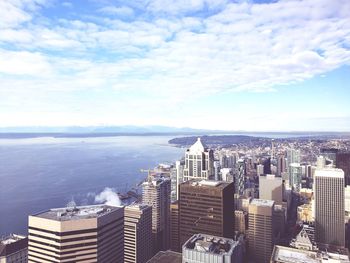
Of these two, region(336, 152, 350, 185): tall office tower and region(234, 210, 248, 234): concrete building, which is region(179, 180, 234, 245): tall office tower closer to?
region(234, 210, 248, 234): concrete building

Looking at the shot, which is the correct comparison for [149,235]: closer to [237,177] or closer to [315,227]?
[315,227]

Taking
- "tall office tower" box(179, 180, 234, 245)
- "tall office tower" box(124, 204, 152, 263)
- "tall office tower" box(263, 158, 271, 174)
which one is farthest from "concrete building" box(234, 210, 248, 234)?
"tall office tower" box(263, 158, 271, 174)

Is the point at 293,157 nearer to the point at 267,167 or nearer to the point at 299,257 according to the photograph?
the point at 267,167

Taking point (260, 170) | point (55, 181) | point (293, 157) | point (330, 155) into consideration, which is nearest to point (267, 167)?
point (260, 170)

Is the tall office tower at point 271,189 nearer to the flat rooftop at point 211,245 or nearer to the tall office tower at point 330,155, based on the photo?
the tall office tower at point 330,155

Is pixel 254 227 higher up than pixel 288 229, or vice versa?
pixel 254 227

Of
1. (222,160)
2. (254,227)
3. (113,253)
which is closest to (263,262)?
(254,227)
